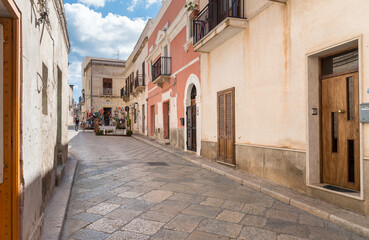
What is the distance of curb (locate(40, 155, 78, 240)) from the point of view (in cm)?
293

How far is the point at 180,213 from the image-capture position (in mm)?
3711

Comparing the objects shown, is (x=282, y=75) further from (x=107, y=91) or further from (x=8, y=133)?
(x=107, y=91)

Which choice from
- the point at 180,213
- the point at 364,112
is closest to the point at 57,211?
the point at 180,213

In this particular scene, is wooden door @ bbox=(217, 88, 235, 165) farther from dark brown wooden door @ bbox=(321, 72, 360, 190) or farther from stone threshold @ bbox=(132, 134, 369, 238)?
dark brown wooden door @ bbox=(321, 72, 360, 190)

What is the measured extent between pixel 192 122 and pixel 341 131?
6490mm

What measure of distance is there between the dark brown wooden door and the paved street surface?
2.97 feet

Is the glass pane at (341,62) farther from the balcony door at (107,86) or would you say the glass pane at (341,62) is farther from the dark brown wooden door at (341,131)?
the balcony door at (107,86)

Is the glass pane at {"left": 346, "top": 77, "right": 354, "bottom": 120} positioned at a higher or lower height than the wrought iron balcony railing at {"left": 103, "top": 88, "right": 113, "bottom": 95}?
lower

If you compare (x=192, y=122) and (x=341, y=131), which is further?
(x=192, y=122)

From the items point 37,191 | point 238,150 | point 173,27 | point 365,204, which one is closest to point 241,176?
point 238,150

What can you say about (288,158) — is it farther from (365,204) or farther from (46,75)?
(46,75)

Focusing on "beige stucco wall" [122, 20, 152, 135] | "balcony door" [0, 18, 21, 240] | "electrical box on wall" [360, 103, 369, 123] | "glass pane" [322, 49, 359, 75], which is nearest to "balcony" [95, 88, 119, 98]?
"beige stucco wall" [122, 20, 152, 135]

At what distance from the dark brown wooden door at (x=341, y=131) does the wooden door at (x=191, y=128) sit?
5996 millimetres

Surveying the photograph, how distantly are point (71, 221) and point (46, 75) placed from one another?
79.5 inches
